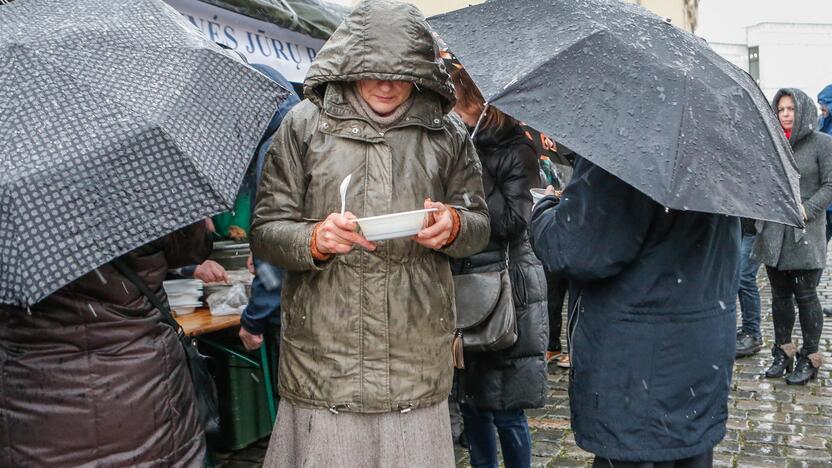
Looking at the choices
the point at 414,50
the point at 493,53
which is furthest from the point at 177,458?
the point at 493,53

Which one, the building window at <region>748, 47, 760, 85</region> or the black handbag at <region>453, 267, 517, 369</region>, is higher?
the black handbag at <region>453, 267, 517, 369</region>

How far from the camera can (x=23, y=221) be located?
6.18 ft

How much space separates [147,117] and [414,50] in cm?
85

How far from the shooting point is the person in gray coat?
18.9 feet

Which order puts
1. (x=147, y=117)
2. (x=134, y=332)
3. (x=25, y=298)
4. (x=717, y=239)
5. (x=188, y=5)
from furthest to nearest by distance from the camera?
(x=188, y=5)
(x=717, y=239)
(x=134, y=332)
(x=147, y=117)
(x=25, y=298)

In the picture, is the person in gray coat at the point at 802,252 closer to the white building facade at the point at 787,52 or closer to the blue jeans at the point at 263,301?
the blue jeans at the point at 263,301

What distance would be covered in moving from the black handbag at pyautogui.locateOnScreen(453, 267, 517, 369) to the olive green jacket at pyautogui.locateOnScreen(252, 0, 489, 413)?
2.46ft

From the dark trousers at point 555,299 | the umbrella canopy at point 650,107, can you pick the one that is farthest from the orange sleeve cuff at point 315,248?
the dark trousers at point 555,299

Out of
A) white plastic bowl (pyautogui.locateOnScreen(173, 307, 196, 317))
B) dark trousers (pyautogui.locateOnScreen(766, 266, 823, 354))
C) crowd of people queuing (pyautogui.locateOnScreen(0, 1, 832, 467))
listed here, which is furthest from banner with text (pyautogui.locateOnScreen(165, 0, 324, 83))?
dark trousers (pyautogui.locateOnScreen(766, 266, 823, 354))

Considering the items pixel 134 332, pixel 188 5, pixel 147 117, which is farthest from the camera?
pixel 188 5

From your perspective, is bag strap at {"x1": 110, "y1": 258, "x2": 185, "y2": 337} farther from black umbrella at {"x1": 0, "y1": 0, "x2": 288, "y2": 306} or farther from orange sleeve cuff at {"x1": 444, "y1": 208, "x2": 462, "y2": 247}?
orange sleeve cuff at {"x1": 444, "y1": 208, "x2": 462, "y2": 247}

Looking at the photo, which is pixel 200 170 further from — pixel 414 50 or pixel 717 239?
pixel 717 239

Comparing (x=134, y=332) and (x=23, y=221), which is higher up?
(x=23, y=221)

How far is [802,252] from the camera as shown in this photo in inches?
226
